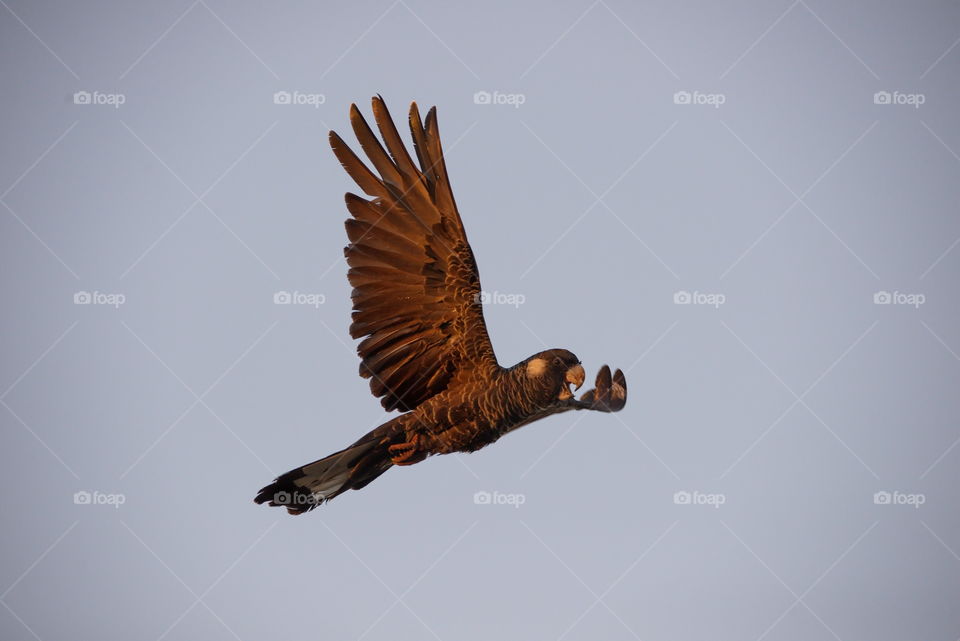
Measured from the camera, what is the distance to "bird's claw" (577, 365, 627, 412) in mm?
12281

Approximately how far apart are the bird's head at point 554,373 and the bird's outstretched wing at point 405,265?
625mm

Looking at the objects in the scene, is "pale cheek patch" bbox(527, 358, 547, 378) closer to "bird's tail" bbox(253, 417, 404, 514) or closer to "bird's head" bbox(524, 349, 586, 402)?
"bird's head" bbox(524, 349, 586, 402)

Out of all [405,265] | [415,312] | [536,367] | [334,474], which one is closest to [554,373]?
[536,367]

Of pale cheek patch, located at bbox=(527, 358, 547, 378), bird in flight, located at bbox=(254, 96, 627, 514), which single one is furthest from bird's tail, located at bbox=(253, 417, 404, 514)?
pale cheek patch, located at bbox=(527, 358, 547, 378)

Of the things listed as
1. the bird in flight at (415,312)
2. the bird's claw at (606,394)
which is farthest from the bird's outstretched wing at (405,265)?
the bird's claw at (606,394)

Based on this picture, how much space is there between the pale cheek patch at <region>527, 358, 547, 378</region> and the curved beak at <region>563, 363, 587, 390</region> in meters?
0.28

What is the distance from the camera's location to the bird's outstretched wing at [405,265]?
40.3 ft

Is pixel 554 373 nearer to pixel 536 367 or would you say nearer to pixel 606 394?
pixel 536 367

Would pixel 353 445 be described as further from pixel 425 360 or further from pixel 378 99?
pixel 378 99

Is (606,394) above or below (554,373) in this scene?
below

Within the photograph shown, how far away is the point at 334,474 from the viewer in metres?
12.1

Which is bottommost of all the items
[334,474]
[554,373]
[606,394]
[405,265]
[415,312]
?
[334,474]

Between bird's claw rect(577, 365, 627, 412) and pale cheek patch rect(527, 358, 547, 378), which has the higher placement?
pale cheek patch rect(527, 358, 547, 378)

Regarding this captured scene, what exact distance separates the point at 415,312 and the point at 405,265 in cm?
57
